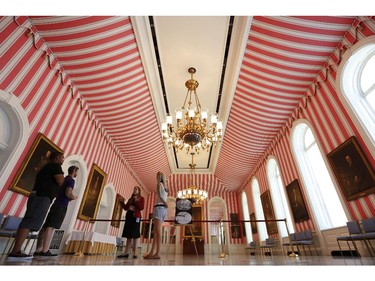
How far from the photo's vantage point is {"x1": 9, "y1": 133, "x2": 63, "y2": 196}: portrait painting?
12.4ft

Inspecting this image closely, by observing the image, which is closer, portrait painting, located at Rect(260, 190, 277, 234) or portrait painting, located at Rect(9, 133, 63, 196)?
portrait painting, located at Rect(9, 133, 63, 196)

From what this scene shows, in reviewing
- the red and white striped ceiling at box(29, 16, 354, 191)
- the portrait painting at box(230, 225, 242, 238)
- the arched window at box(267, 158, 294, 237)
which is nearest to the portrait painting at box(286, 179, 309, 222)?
the arched window at box(267, 158, 294, 237)

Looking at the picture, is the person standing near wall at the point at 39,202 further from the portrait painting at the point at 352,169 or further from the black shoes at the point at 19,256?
the portrait painting at the point at 352,169

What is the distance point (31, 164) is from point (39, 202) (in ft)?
6.36

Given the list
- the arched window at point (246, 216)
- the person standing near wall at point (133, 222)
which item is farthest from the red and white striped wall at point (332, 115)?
the arched window at point (246, 216)

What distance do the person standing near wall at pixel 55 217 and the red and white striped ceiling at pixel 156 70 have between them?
9.82 ft

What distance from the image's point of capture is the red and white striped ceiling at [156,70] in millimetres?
4152

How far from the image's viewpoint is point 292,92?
5547 mm

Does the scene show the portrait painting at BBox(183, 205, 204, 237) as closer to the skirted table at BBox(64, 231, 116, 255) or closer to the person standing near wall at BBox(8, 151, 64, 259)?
the skirted table at BBox(64, 231, 116, 255)

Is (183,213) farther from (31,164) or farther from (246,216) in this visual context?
(246,216)

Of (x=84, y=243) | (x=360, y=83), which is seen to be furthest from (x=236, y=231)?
(x=360, y=83)

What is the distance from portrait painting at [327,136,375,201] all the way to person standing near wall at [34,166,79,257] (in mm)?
5073
